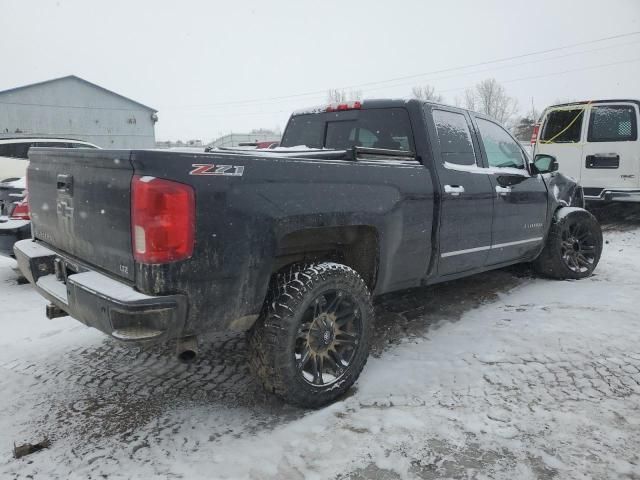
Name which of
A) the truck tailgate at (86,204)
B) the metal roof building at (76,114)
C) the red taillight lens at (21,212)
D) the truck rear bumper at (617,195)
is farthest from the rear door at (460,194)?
the metal roof building at (76,114)

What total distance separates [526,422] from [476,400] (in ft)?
1.00

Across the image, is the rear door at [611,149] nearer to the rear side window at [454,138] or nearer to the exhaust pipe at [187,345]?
the rear side window at [454,138]

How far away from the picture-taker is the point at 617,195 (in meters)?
8.34

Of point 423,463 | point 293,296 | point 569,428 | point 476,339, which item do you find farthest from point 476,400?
point 293,296

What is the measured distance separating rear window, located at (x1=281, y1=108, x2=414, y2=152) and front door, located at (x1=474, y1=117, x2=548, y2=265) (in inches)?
36.8

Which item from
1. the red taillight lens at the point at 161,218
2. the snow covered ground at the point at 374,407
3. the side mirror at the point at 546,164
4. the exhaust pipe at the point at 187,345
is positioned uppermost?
the side mirror at the point at 546,164

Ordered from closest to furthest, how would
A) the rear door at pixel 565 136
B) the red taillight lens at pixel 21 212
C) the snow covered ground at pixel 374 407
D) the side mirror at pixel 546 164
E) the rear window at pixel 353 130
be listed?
the snow covered ground at pixel 374 407 → the rear window at pixel 353 130 → the side mirror at pixel 546 164 → the red taillight lens at pixel 21 212 → the rear door at pixel 565 136

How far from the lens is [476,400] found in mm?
2795

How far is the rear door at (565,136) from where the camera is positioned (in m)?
8.66

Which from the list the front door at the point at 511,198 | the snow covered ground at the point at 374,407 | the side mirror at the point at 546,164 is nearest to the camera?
the snow covered ground at the point at 374,407

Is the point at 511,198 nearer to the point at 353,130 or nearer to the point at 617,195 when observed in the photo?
the point at 353,130

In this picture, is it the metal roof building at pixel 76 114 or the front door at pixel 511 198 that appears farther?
the metal roof building at pixel 76 114

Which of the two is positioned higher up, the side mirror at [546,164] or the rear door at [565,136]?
the rear door at [565,136]

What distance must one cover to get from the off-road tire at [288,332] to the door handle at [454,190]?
1.21 metres
